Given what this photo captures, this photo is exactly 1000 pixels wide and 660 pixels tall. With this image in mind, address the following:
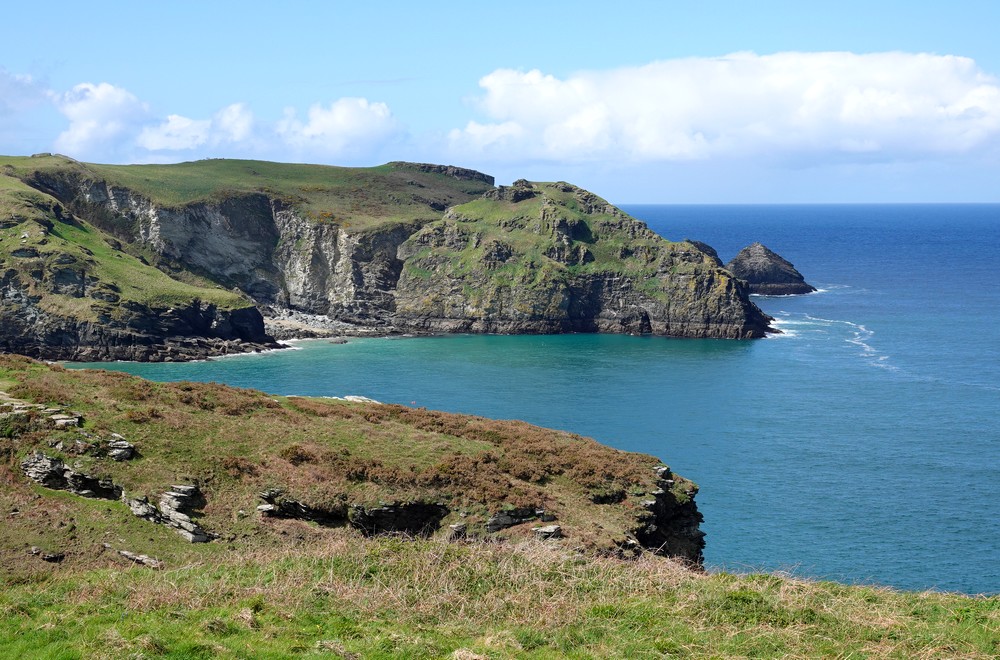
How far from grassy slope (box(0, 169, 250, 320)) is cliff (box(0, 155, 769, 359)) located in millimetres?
3190

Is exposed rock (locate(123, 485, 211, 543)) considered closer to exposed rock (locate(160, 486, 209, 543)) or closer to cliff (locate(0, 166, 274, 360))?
exposed rock (locate(160, 486, 209, 543))

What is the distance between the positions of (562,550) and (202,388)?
2647cm

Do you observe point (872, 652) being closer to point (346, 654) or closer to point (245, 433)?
point (346, 654)

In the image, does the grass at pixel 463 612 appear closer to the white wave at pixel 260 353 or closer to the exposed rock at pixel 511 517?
the exposed rock at pixel 511 517

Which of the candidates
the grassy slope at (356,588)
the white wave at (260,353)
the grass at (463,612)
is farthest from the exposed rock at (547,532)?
the white wave at (260,353)

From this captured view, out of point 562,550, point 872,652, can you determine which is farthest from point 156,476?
point 872,652

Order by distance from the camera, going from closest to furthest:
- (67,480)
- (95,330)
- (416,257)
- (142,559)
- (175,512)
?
(142,559)
(175,512)
(67,480)
(95,330)
(416,257)

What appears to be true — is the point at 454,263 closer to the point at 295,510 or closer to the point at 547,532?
the point at 295,510

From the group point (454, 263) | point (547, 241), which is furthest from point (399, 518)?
point (547, 241)

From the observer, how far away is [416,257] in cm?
18175

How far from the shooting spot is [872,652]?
2398 centimetres

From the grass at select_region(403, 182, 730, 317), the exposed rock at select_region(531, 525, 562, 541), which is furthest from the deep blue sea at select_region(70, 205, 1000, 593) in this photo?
the grass at select_region(403, 182, 730, 317)

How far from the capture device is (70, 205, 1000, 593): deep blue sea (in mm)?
61188

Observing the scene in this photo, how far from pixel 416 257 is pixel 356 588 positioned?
6143 inches
